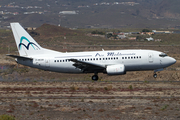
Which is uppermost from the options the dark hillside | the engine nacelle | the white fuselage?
the dark hillside

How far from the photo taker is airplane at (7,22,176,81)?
38594 mm

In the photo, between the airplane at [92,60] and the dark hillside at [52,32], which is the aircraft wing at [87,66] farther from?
the dark hillside at [52,32]

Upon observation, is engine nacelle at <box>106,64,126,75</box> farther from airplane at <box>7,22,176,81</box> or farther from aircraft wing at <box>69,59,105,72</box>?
aircraft wing at <box>69,59,105,72</box>

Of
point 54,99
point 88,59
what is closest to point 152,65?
point 88,59

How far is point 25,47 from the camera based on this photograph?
39.9m

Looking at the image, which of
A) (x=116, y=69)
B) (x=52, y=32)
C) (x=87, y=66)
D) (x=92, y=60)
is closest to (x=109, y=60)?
(x=116, y=69)

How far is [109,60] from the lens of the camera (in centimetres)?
3888

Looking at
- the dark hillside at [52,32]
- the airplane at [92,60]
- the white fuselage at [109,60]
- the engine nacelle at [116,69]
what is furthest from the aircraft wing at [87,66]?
the dark hillside at [52,32]

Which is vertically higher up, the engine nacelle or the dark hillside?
the dark hillside

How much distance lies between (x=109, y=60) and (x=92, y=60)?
7.12 feet

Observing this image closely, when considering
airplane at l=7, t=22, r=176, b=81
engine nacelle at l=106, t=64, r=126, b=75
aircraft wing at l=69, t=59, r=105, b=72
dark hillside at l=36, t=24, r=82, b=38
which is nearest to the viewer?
engine nacelle at l=106, t=64, r=126, b=75

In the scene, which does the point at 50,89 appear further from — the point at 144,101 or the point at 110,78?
the point at 110,78

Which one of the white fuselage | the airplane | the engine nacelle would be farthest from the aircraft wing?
the engine nacelle

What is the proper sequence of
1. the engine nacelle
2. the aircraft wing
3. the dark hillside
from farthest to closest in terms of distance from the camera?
1. the dark hillside
2. the aircraft wing
3. the engine nacelle
